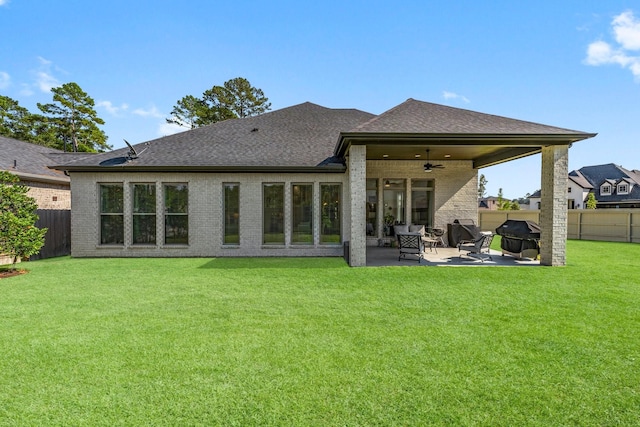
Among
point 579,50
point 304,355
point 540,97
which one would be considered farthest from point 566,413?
point 540,97

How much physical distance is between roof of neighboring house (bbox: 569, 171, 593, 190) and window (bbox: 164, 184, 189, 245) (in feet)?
145

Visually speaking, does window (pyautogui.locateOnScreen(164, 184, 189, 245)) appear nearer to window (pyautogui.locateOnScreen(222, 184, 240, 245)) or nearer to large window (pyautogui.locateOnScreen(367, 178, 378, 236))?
window (pyautogui.locateOnScreen(222, 184, 240, 245))

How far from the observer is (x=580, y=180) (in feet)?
129

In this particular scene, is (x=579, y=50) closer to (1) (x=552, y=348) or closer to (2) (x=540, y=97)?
(2) (x=540, y=97)

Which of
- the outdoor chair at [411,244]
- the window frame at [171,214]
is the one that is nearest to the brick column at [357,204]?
the outdoor chair at [411,244]

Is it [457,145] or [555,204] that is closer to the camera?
[555,204]

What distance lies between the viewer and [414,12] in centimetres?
1159

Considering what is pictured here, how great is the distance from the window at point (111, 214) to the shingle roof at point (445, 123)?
8443mm

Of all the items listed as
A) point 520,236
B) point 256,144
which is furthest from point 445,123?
point 256,144

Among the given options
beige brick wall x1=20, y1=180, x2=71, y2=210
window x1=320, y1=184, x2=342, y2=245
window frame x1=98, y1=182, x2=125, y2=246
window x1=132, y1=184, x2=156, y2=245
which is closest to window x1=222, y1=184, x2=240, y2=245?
window x1=132, y1=184, x2=156, y2=245

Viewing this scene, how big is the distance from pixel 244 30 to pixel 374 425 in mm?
14976

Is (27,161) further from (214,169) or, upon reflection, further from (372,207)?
(372,207)

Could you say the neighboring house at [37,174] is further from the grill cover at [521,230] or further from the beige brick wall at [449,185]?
the grill cover at [521,230]

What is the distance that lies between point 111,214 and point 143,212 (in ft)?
3.54
